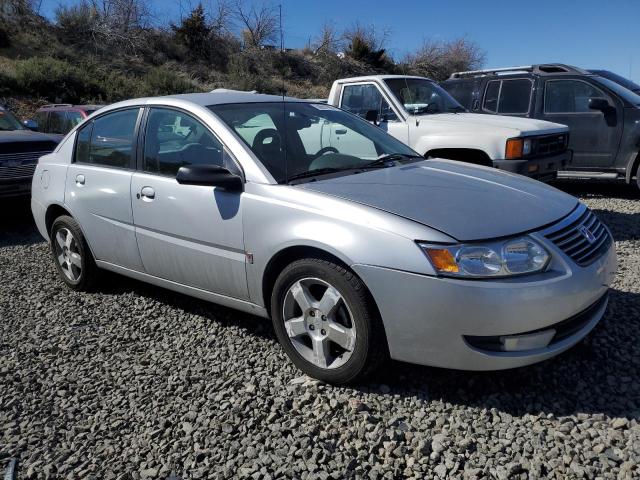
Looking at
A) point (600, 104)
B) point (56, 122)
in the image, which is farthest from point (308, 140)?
point (56, 122)

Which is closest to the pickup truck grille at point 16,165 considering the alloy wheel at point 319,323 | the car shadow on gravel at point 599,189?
the alloy wheel at point 319,323

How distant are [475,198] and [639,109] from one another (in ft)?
19.9

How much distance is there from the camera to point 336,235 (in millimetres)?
2947

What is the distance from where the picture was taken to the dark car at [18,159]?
23.7 feet

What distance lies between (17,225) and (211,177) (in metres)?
5.61

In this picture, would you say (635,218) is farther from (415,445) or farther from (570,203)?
(415,445)

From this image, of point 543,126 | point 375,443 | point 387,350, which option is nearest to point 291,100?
point 387,350

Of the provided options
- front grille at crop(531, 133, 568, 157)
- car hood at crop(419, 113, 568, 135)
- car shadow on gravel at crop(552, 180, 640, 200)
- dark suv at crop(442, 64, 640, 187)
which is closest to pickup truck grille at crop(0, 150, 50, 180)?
car hood at crop(419, 113, 568, 135)

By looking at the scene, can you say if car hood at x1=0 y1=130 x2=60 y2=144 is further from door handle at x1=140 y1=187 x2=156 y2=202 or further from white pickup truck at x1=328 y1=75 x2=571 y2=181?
door handle at x1=140 y1=187 x2=156 y2=202

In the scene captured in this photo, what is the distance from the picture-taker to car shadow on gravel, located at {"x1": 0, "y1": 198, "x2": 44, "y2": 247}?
22.6 ft

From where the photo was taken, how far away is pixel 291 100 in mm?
4402

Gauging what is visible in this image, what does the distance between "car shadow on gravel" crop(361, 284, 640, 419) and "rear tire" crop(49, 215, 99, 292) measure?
8.97ft

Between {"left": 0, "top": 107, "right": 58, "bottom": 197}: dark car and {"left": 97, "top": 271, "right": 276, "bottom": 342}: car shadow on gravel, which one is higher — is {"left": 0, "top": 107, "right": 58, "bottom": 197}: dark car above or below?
above

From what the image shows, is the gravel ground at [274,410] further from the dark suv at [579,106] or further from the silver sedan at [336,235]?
the dark suv at [579,106]
